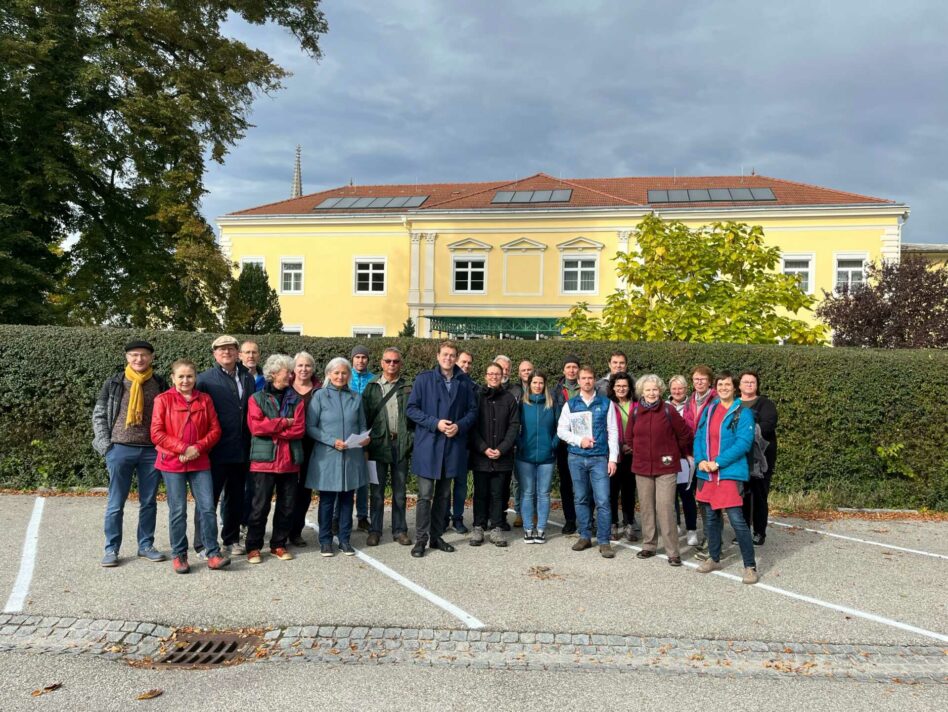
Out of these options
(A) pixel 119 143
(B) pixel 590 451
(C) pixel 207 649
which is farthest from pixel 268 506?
(A) pixel 119 143

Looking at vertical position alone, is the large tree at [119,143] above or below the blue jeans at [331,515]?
above

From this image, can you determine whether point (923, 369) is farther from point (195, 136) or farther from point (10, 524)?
point (195, 136)

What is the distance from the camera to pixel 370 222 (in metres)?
35.8

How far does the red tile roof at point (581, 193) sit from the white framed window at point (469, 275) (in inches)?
100

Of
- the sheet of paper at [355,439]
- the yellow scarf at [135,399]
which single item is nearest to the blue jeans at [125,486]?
the yellow scarf at [135,399]

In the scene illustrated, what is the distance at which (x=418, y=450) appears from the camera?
6.89 metres

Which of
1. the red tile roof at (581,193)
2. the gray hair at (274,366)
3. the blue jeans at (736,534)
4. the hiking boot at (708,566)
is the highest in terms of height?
the red tile roof at (581,193)

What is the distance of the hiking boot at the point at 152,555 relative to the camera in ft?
20.5

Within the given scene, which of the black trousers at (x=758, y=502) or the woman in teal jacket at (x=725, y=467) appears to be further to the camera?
the black trousers at (x=758, y=502)

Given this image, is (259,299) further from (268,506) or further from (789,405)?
(268,506)

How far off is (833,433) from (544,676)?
6993 mm

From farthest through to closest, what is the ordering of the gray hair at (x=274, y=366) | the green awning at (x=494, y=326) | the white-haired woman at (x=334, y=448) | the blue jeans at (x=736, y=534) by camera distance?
1. the green awning at (x=494, y=326)
2. the white-haired woman at (x=334, y=448)
3. the gray hair at (x=274, y=366)
4. the blue jeans at (x=736, y=534)

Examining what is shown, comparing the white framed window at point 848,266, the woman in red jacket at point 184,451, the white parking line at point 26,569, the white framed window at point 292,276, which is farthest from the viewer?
the white framed window at point 292,276

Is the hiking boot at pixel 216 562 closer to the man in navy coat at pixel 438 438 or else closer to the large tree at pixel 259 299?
the man in navy coat at pixel 438 438
